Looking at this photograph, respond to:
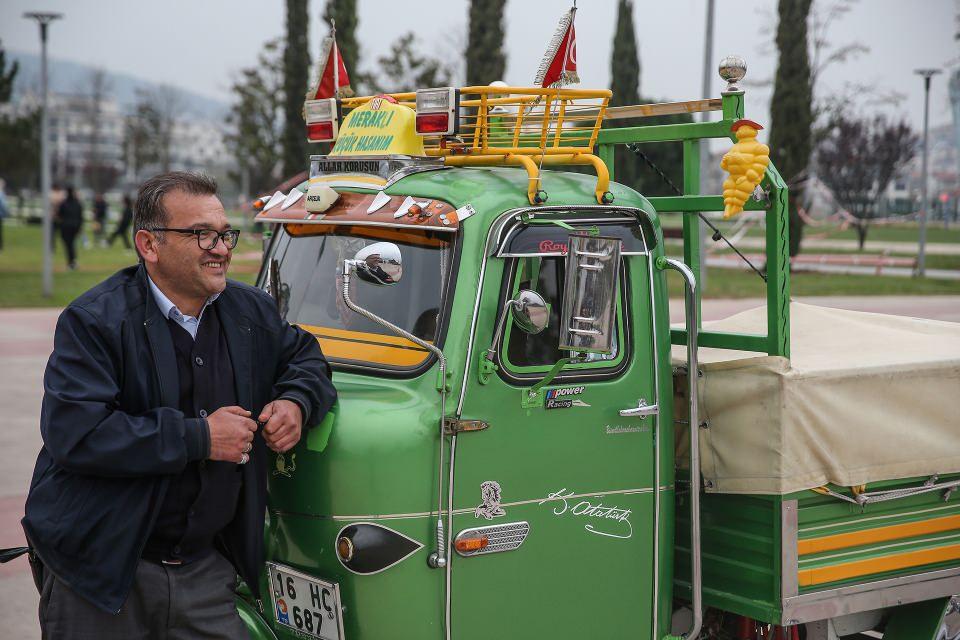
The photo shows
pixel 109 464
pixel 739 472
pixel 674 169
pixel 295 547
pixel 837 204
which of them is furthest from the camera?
pixel 837 204

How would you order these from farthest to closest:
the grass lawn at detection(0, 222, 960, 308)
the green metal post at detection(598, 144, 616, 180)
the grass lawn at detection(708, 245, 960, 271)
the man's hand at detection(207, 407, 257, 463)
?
the grass lawn at detection(708, 245, 960, 271) < the grass lawn at detection(0, 222, 960, 308) < the green metal post at detection(598, 144, 616, 180) < the man's hand at detection(207, 407, 257, 463)

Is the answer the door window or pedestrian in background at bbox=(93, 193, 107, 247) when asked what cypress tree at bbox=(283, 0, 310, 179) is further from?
the door window

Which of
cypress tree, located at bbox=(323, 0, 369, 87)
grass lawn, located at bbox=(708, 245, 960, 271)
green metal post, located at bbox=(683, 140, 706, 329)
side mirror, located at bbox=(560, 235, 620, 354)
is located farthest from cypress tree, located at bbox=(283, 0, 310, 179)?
side mirror, located at bbox=(560, 235, 620, 354)

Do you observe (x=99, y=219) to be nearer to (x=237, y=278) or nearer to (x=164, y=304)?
(x=237, y=278)

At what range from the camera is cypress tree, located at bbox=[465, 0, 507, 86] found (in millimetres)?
27625

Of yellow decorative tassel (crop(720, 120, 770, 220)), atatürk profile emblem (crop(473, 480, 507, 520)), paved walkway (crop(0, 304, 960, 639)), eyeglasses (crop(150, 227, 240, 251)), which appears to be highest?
yellow decorative tassel (crop(720, 120, 770, 220))

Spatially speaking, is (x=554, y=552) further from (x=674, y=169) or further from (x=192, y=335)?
(x=674, y=169)

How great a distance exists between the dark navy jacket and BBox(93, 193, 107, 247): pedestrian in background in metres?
33.2

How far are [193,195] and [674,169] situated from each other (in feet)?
141

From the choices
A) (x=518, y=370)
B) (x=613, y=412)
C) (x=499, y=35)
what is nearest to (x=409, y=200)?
(x=518, y=370)

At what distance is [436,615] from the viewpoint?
341 centimetres

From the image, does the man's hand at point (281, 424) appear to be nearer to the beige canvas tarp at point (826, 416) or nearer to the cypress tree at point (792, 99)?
the beige canvas tarp at point (826, 416)

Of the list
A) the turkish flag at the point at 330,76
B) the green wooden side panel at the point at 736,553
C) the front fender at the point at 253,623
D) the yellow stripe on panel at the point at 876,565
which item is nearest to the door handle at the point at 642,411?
the green wooden side panel at the point at 736,553

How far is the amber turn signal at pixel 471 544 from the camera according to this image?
344 centimetres
